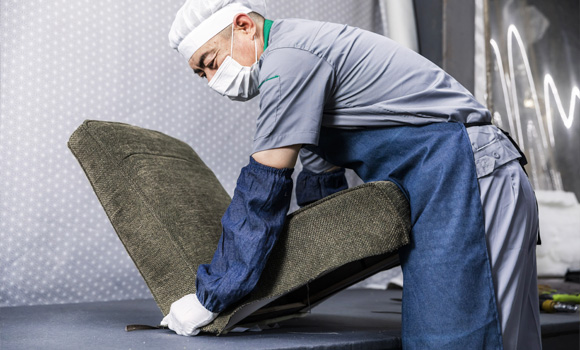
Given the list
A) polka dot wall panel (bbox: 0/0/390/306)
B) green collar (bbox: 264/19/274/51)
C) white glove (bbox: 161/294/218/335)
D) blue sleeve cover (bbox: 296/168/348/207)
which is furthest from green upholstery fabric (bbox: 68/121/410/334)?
polka dot wall panel (bbox: 0/0/390/306)

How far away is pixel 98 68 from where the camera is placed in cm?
220

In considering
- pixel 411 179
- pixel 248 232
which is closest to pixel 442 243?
pixel 411 179

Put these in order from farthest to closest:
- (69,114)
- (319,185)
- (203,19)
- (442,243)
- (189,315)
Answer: (69,114) < (319,185) < (203,19) < (189,315) < (442,243)

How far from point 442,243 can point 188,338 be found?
57 cm

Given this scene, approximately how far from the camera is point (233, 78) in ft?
4.29

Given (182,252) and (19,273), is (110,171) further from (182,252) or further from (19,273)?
(19,273)

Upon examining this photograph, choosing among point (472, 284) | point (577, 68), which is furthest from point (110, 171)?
point (577, 68)

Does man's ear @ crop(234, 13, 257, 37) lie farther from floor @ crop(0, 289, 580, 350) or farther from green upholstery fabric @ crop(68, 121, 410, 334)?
floor @ crop(0, 289, 580, 350)

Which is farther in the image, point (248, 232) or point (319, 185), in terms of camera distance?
point (319, 185)

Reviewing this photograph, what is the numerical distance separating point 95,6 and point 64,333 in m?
1.36

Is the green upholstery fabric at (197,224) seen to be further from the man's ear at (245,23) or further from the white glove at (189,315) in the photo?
the man's ear at (245,23)

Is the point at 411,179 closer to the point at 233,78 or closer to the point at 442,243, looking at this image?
the point at 442,243

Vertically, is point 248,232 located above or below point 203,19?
below

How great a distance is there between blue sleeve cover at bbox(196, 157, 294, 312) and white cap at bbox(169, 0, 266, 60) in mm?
357
